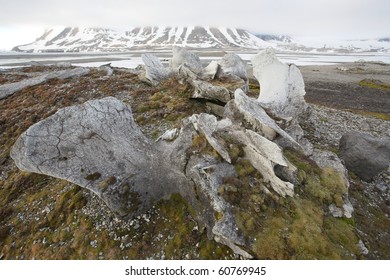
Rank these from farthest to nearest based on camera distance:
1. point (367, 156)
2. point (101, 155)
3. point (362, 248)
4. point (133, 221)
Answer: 1. point (367, 156)
2. point (133, 221)
3. point (101, 155)
4. point (362, 248)

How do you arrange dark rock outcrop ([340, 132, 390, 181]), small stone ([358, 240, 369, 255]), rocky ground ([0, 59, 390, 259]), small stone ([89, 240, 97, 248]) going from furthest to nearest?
dark rock outcrop ([340, 132, 390, 181])
small stone ([89, 240, 97, 248])
rocky ground ([0, 59, 390, 259])
small stone ([358, 240, 369, 255])

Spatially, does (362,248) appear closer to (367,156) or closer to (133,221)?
(367,156)

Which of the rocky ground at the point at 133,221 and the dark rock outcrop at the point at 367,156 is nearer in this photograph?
the rocky ground at the point at 133,221

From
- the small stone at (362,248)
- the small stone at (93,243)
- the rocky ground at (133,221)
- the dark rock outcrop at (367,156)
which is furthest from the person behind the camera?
the dark rock outcrop at (367,156)

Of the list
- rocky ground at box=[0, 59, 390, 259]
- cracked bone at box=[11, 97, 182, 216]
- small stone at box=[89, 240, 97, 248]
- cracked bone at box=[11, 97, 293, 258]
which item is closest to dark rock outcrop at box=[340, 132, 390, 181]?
rocky ground at box=[0, 59, 390, 259]

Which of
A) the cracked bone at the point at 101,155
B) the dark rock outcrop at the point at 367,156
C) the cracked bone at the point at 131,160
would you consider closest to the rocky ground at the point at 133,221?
the dark rock outcrop at the point at 367,156

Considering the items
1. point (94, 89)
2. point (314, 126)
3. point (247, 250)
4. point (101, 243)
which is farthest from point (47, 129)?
point (314, 126)

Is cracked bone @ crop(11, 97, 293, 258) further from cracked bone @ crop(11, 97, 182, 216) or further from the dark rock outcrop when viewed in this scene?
the dark rock outcrop

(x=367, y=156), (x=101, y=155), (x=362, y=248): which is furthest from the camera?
(x=367, y=156)

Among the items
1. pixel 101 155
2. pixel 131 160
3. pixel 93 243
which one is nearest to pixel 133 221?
pixel 93 243

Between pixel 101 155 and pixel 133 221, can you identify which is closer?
pixel 101 155

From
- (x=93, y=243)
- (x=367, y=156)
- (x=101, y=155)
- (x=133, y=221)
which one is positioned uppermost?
(x=101, y=155)

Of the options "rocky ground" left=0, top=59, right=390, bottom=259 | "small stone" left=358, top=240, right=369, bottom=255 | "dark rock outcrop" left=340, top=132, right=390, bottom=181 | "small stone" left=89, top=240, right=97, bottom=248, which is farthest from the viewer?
"dark rock outcrop" left=340, top=132, right=390, bottom=181

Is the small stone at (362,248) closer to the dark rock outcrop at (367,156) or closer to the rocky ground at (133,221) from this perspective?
the rocky ground at (133,221)
